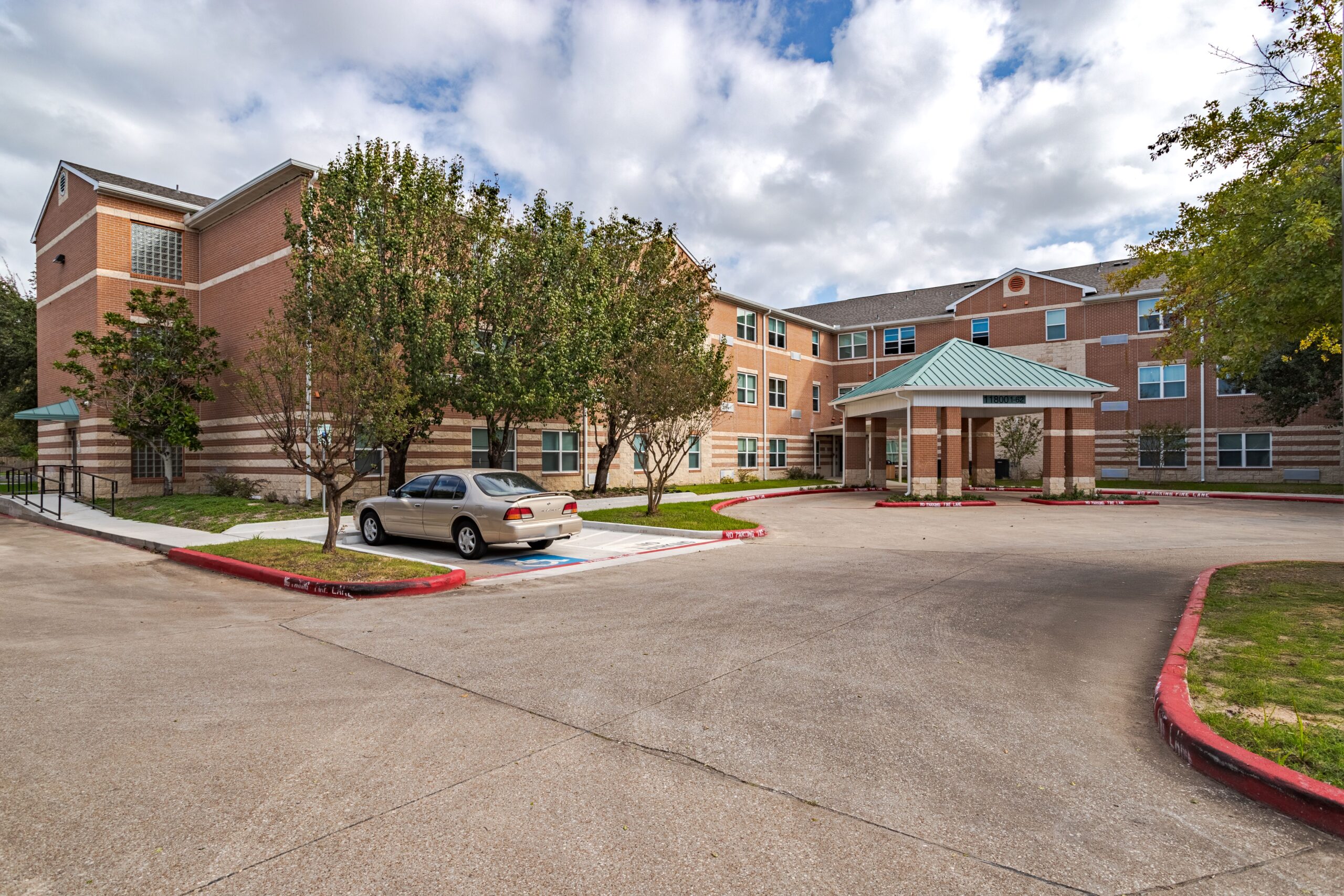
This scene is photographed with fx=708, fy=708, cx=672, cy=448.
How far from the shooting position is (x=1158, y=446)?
115 ft

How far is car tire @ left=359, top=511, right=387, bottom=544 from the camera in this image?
1370 cm

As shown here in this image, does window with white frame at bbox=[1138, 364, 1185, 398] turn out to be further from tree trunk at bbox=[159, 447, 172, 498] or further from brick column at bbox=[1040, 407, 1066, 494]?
tree trunk at bbox=[159, 447, 172, 498]

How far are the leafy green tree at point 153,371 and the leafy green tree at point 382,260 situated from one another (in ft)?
18.4

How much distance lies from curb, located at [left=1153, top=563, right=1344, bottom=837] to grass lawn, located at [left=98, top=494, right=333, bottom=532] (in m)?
16.9

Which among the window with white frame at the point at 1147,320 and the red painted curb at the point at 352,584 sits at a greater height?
the window with white frame at the point at 1147,320

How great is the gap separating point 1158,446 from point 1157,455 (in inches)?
18.9

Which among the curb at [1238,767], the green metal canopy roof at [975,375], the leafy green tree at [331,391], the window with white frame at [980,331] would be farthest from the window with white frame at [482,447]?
the window with white frame at [980,331]

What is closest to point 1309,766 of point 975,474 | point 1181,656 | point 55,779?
point 1181,656

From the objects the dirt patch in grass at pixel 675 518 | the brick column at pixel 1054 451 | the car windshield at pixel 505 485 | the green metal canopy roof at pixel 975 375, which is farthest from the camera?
the brick column at pixel 1054 451

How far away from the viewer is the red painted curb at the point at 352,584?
375 inches

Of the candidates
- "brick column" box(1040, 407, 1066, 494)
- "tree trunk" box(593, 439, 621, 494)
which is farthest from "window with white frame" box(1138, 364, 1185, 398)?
"tree trunk" box(593, 439, 621, 494)

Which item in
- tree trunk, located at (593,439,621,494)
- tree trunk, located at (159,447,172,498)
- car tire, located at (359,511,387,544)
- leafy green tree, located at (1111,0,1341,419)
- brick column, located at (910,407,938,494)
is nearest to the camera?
leafy green tree, located at (1111,0,1341,419)

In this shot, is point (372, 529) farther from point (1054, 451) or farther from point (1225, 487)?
point (1225, 487)

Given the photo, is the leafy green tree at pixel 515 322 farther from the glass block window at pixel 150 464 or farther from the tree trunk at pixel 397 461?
the glass block window at pixel 150 464
